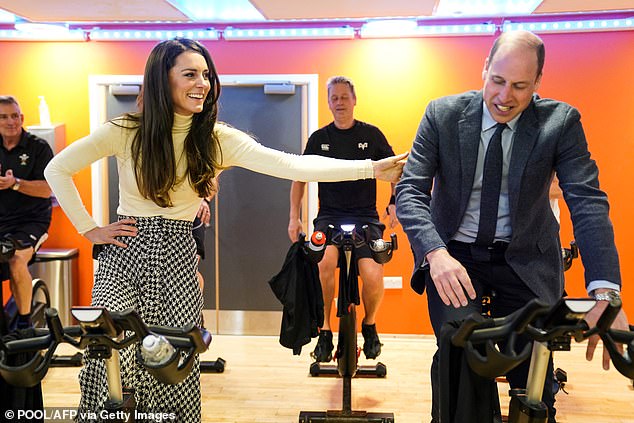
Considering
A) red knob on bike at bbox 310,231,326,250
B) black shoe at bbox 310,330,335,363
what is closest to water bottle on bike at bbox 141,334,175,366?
red knob on bike at bbox 310,231,326,250

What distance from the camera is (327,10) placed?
188 inches

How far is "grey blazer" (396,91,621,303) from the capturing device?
227cm

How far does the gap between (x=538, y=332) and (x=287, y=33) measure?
434 centimetres

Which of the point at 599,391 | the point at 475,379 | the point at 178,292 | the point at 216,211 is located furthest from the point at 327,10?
the point at 475,379

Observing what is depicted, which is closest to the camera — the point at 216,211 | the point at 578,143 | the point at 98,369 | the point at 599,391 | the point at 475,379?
the point at 475,379

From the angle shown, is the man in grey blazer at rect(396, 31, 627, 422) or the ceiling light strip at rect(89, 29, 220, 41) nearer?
the man in grey blazer at rect(396, 31, 627, 422)

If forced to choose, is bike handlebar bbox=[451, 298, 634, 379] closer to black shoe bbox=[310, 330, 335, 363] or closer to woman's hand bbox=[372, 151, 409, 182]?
woman's hand bbox=[372, 151, 409, 182]

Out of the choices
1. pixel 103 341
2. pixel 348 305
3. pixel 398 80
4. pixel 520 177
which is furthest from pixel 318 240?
pixel 398 80

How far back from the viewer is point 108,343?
5.42ft

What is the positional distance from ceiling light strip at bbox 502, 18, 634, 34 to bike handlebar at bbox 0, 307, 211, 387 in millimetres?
4421

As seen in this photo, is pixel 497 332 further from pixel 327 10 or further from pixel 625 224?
pixel 625 224

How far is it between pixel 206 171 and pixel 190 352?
1279mm

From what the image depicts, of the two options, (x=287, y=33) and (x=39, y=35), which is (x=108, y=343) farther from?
(x=39, y=35)

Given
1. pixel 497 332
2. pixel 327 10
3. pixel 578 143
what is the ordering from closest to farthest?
pixel 497 332 → pixel 578 143 → pixel 327 10
